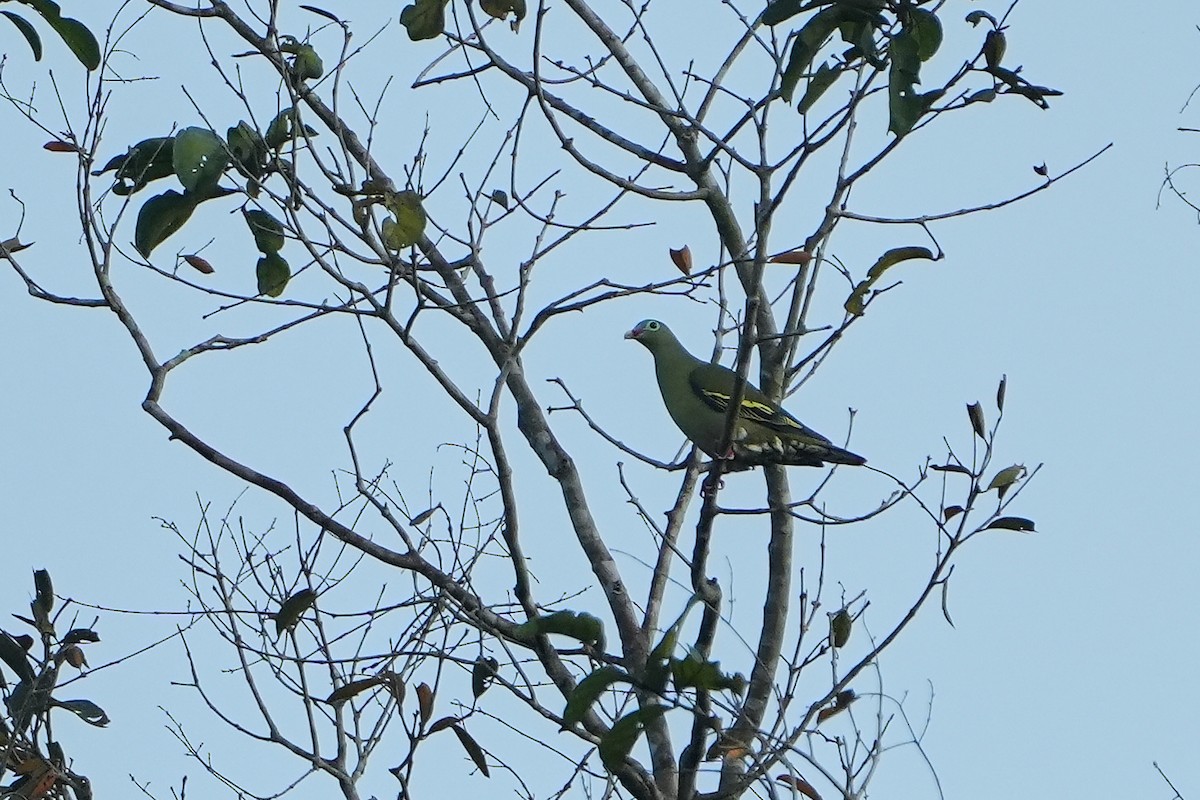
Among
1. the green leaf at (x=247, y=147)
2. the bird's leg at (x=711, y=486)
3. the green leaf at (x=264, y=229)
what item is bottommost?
the bird's leg at (x=711, y=486)

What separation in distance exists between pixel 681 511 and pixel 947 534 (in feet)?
4.60

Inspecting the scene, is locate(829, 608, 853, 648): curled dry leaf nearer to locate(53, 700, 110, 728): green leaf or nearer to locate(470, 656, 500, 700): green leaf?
locate(470, 656, 500, 700): green leaf

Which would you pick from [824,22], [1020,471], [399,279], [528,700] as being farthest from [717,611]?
[824,22]

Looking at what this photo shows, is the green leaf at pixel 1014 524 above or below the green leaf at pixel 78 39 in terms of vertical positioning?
below

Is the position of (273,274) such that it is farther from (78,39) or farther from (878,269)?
(878,269)

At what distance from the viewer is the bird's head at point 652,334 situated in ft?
22.2

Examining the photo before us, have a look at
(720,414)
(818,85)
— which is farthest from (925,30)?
(720,414)

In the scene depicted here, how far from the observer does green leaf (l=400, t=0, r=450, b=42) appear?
13.1ft

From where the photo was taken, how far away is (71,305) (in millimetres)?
3682

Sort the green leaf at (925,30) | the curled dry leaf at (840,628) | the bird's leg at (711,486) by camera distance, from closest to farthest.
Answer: the green leaf at (925,30), the curled dry leaf at (840,628), the bird's leg at (711,486)

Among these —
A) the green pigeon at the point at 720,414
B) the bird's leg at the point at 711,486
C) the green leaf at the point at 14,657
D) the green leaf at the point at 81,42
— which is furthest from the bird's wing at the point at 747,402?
the green leaf at the point at 14,657

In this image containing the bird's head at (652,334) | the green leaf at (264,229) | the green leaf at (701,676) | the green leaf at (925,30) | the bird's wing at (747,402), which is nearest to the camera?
the green leaf at (701,676)

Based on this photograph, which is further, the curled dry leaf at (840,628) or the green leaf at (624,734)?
the curled dry leaf at (840,628)

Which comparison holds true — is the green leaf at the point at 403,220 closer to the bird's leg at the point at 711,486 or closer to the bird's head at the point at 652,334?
the bird's leg at the point at 711,486
